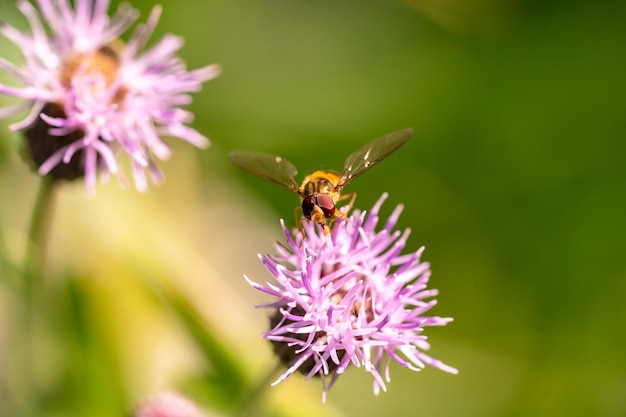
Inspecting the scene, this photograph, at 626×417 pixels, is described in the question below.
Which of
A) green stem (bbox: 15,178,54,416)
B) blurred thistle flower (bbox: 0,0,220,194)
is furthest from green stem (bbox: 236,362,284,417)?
green stem (bbox: 15,178,54,416)

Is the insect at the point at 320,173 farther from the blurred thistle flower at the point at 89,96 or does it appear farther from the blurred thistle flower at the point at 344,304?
the blurred thistle flower at the point at 89,96

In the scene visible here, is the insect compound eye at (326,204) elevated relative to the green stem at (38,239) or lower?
elevated

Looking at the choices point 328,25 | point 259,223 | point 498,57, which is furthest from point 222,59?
point 498,57

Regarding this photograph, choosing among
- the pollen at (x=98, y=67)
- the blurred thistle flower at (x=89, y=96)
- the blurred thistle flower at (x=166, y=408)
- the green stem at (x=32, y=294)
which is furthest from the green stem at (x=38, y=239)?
the blurred thistle flower at (x=166, y=408)

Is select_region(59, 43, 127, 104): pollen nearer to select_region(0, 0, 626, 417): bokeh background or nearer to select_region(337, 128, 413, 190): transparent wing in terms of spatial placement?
select_region(337, 128, 413, 190): transparent wing

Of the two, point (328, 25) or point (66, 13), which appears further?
point (328, 25)

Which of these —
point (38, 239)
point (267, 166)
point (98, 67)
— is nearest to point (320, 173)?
point (267, 166)

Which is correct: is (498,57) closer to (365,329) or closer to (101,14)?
(101,14)
